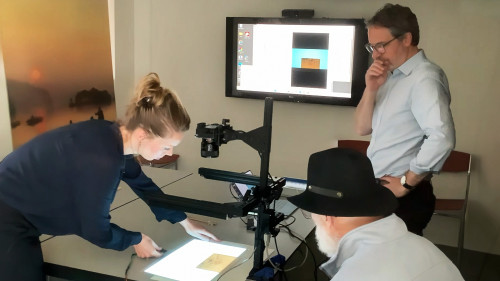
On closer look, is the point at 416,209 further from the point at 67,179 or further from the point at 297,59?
the point at 297,59

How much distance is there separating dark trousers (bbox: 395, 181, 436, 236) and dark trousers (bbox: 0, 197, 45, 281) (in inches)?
60.8

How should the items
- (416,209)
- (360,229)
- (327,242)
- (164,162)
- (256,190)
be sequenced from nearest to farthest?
(360,229) → (327,242) → (256,190) → (416,209) → (164,162)

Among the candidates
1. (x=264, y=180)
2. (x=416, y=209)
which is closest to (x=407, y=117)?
(x=416, y=209)

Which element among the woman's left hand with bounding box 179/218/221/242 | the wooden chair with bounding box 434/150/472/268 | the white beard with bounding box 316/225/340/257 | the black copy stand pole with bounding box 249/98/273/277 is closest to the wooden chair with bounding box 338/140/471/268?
the wooden chair with bounding box 434/150/472/268

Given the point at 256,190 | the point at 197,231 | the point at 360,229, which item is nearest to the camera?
the point at 360,229

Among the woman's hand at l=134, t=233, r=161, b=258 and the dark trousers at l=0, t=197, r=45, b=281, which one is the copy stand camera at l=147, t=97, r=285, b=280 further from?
the dark trousers at l=0, t=197, r=45, b=281

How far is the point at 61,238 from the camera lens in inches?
80.0

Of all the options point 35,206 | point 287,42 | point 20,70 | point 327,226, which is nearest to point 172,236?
point 35,206

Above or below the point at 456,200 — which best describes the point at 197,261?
above

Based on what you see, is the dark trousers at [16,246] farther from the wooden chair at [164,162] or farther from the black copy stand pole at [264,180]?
the wooden chair at [164,162]

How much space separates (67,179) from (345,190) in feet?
3.15

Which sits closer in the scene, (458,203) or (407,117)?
(407,117)

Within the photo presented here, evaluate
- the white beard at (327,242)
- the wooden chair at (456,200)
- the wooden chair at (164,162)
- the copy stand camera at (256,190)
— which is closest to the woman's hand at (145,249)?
the copy stand camera at (256,190)

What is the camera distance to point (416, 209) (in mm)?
2145
